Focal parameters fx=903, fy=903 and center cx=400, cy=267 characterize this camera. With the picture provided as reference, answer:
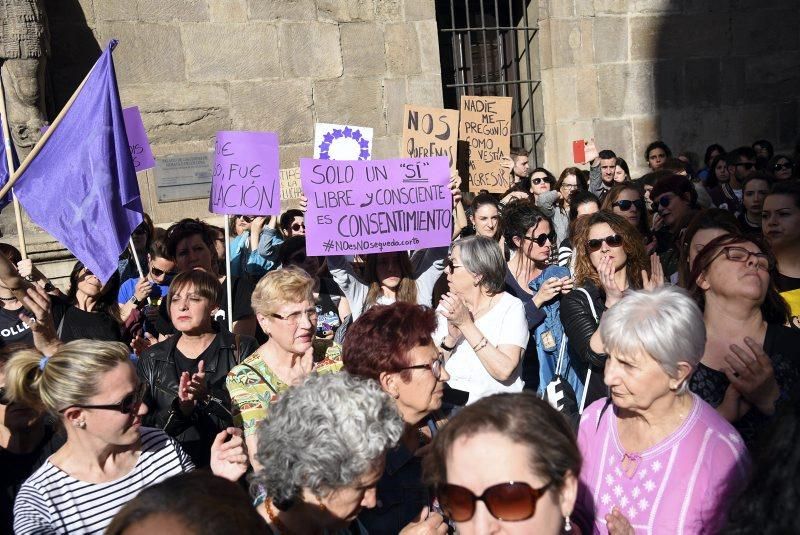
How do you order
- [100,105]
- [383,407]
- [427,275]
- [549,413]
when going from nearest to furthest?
[549,413] < [383,407] < [100,105] < [427,275]

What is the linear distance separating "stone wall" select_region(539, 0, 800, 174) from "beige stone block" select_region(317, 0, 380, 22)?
99.2 inches

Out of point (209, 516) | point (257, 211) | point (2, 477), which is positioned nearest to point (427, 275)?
point (257, 211)

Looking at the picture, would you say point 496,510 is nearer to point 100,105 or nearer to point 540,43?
point 100,105

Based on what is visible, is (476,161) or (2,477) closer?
(2,477)

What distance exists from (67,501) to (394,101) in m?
8.00

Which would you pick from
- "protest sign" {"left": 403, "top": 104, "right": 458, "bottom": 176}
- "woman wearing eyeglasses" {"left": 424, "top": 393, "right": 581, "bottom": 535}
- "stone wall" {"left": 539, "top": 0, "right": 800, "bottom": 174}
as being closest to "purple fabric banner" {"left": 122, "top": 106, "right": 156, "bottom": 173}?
"protest sign" {"left": 403, "top": 104, "right": 458, "bottom": 176}

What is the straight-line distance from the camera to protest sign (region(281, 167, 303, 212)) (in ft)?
29.7

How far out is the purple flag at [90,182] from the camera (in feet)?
15.8

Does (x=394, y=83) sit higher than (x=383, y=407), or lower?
higher

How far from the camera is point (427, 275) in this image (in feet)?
18.0

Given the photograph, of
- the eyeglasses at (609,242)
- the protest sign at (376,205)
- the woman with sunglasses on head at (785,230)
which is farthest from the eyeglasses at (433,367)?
the protest sign at (376,205)

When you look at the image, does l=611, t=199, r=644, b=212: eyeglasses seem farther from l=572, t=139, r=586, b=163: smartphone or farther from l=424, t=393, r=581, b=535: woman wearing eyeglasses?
l=572, t=139, r=586, b=163: smartphone

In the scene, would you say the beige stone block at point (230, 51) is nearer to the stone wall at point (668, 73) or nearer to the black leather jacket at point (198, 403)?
the stone wall at point (668, 73)

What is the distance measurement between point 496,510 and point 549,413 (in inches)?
11.9
